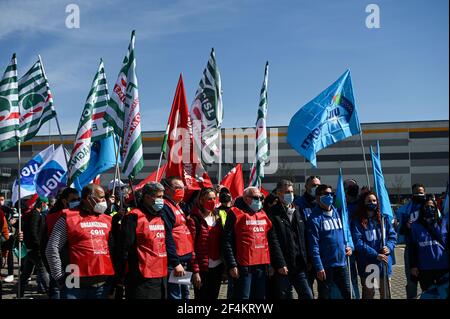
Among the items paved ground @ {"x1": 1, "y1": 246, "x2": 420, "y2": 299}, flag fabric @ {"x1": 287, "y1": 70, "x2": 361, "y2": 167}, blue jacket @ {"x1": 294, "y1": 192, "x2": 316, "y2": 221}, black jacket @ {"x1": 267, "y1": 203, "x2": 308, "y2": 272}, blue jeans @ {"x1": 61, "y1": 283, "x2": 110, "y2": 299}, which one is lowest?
paved ground @ {"x1": 1, "y1": 246, "x2": 420, "y2": 299}

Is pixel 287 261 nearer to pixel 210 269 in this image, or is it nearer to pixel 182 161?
pixel 210 269

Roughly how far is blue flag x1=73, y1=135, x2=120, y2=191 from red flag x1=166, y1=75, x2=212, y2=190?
137cm

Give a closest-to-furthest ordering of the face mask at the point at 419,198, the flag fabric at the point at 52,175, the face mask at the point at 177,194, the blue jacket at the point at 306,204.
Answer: the face mask at the point at 177,194
the blue jacket at the point at 306,204
the face mask at the point at 419,198
the flag fabric at the point at 52,175

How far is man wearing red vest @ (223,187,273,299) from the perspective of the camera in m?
7.39

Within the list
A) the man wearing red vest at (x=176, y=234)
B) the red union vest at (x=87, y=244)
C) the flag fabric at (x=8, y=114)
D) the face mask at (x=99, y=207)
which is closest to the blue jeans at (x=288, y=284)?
the man wearing red vest at (x=176, y=234)

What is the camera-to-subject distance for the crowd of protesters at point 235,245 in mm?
6215

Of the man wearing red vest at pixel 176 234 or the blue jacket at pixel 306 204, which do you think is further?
the blue jacket at pixel 306 204

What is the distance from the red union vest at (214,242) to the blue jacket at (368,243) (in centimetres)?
→ 193

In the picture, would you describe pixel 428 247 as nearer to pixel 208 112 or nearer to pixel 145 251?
pixel 145 251

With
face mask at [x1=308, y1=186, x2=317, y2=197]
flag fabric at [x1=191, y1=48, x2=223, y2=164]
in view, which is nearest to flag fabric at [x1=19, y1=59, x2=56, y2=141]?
flag fabric at [x1=191, y1=48, x2=223, y2=164]

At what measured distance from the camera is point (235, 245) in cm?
752

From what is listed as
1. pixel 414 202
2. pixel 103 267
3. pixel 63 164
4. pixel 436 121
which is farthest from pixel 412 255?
pixel 436 121

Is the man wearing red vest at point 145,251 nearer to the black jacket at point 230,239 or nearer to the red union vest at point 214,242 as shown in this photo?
the black jacket at point 230,239

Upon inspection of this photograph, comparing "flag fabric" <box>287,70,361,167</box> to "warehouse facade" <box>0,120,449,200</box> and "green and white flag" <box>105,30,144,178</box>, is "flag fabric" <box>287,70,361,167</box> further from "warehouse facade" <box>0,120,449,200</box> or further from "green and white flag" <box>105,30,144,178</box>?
"warehouse facade" <box>0,120,449,200</box>
